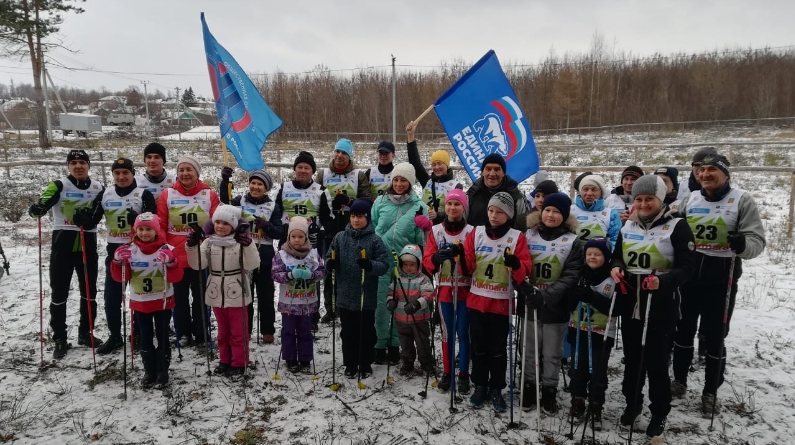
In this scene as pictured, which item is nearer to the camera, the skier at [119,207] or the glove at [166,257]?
the glove at [166,257]

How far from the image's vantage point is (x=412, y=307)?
4363 mm

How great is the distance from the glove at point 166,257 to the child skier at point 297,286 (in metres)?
0.98

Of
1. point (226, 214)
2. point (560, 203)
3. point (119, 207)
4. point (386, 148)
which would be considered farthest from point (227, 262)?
point (560, 203)

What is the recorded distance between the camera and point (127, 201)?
16.6 feet

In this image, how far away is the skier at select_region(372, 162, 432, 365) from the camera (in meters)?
4.98

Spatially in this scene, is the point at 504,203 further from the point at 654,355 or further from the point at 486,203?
the point at 654,355

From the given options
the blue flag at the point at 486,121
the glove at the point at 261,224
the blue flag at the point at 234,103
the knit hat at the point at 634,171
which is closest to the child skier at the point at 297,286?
the glove at the point at 261,224

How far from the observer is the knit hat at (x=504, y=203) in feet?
12.9

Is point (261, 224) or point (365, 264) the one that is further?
point (261, 224)

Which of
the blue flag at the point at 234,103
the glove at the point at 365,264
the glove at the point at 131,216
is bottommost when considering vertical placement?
the glove at the point at 365,264

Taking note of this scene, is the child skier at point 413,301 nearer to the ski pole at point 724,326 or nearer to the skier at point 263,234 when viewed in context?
the skier at point 263,234

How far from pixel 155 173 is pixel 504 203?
4092 mm

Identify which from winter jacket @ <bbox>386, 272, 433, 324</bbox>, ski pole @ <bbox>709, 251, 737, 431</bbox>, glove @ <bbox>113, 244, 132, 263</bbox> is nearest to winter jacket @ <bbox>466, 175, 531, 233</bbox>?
winter jacket @ <bbox>386, 272, 433, 324</bbox>

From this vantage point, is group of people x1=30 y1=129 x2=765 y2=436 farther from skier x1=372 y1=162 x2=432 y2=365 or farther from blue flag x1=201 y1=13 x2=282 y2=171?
blue flag x1=201 y1=13 x2=282 y2=171
